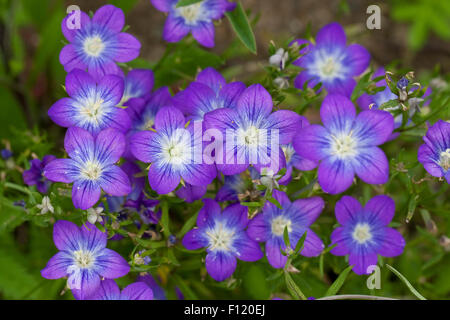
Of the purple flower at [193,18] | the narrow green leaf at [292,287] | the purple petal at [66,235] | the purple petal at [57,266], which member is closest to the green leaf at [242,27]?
the purple flower at [193,18]

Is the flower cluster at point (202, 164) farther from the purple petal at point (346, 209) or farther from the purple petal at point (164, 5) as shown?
the purple petal at point (164, 5)

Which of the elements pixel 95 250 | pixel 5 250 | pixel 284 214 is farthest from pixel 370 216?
pixel 5 250

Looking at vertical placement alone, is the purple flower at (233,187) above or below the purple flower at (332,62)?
below

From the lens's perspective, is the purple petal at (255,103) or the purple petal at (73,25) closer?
the purple petal at (255,103)

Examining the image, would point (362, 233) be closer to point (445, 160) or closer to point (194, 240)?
point (445, 160)

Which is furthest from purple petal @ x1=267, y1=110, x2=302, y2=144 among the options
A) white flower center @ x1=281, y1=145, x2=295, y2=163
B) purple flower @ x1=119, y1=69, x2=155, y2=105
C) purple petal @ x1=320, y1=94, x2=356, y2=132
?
purple flower @ x1=119, y1=69, x2=155, y2=105

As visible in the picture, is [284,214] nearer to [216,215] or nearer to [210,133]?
[216,215]
